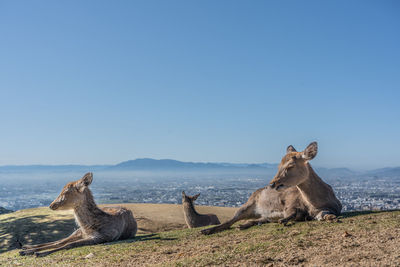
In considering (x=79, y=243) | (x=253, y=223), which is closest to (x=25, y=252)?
(x=79, y=243)

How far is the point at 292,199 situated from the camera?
7980 mm

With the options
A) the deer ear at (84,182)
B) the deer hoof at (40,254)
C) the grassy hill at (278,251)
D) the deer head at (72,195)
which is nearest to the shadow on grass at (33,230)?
the deer head at (72,195)

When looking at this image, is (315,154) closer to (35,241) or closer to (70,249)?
(70,249)

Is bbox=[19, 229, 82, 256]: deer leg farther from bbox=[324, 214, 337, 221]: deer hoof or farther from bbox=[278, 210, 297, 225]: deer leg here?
bbox=[324, 214, 337, 221]: deer hoof

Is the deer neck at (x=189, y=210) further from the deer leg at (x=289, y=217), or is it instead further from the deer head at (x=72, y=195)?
the deer leg at (x=289, y=217)

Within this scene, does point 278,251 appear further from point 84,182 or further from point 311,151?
point 84,182

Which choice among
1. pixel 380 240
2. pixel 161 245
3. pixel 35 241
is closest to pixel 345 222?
pixel 380 240

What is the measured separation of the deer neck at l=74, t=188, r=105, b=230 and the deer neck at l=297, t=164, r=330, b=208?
5.17 metres

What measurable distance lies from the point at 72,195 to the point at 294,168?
5540mm

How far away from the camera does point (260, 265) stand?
3.77 meters

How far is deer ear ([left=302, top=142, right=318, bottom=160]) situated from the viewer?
295 inches

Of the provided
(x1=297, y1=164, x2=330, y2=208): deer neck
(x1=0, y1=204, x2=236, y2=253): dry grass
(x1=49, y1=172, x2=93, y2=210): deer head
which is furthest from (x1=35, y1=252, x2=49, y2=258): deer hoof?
(x1=297, y1=164, x2=330, y2=208): deer neck

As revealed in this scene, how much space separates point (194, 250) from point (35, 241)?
813 centimetres

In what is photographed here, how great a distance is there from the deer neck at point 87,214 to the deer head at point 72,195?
13 centimetres
